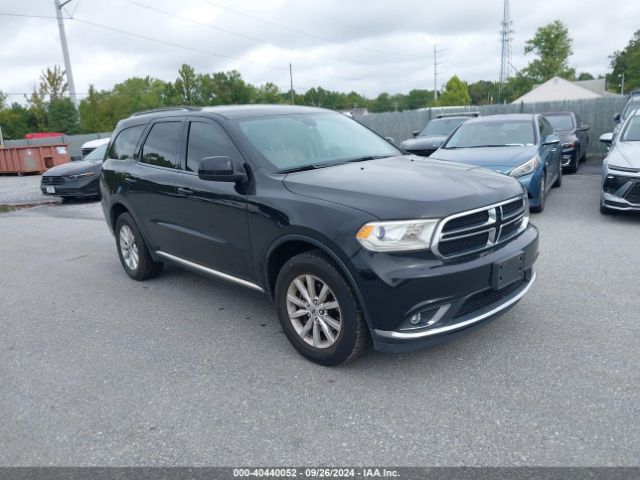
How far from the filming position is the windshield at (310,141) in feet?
13.7

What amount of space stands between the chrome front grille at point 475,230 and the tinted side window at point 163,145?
8.75 feet

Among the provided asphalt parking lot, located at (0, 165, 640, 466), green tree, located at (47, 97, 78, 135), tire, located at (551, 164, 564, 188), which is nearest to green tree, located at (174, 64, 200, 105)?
green tree, located at (47, 97, 78, 135)

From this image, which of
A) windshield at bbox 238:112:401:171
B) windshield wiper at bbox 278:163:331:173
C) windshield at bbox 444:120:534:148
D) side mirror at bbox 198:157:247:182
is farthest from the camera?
windshield at bbox 444:120:534:148

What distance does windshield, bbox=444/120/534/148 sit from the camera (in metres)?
8.84

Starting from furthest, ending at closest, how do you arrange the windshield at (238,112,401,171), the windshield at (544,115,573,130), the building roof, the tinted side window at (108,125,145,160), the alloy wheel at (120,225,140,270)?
the building roof
the windshield at (544,115,573,130)
the alloy wheel at (120,225,140,270)
the tinted side window at (108,125,145,160)
the windshield at (238,112,401,171)

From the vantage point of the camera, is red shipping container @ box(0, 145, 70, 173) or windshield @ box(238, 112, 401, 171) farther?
red shipping container @ box(0, 145, 70, 173)

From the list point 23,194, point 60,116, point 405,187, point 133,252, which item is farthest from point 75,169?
point 60,116

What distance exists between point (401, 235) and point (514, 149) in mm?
6000

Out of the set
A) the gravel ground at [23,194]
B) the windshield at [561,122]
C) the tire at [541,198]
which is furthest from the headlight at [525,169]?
the gravel ground at [23,194]

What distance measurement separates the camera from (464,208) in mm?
3273

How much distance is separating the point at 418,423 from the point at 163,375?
5.89 ft

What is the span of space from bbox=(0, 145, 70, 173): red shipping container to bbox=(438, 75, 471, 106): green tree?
200 feet

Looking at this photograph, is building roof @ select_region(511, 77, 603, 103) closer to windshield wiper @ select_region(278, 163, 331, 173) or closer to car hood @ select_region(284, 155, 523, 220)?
car hood @ select_region(284, 155, 523, 220)

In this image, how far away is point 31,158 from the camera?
23.4 meters
